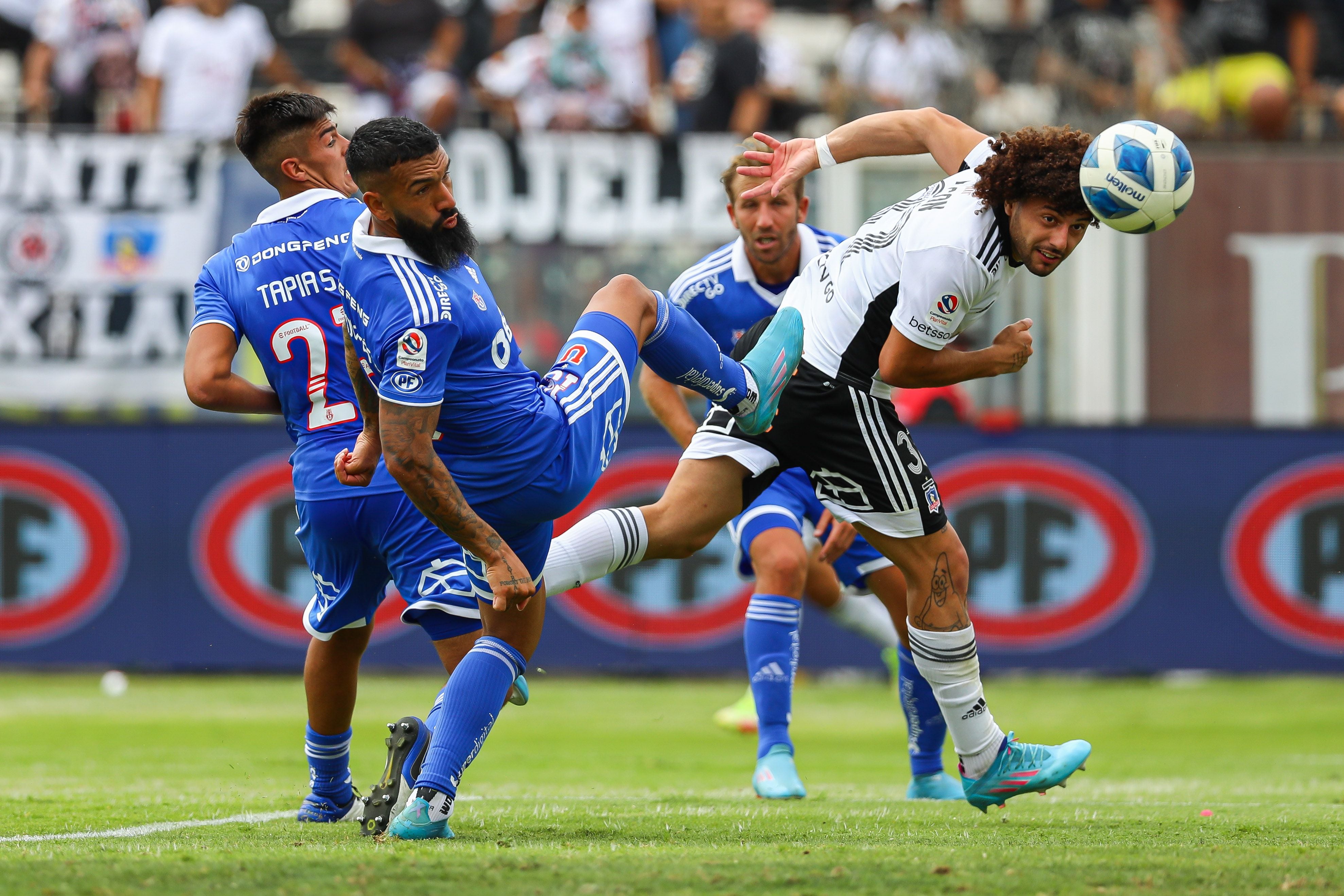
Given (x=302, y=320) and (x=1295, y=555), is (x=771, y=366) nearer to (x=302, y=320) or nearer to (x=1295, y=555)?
(x=302, y=320)

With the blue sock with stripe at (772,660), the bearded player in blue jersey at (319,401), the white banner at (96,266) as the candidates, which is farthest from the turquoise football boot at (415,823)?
the white banner at (96,266)

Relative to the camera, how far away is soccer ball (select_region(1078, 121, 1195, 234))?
197 inches

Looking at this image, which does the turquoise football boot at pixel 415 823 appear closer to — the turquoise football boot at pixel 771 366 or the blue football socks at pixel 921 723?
the turquoise football boot at pixel 771 366

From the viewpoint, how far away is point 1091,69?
1316 cm

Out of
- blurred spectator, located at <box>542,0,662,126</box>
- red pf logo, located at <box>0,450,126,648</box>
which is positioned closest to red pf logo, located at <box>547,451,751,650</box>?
blurred spectator, located at <box>542,0,662,126</box>

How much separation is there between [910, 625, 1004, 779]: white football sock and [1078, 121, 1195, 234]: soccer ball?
4.97ft

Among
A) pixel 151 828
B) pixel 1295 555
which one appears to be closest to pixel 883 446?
pixel 151 828

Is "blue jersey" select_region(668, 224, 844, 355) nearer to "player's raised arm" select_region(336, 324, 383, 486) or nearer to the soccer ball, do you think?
the soccer ball

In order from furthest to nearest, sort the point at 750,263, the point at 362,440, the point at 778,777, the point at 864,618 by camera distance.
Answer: the point at 864,618
the point at 750,263
the point at 778,777
the point at 362,440

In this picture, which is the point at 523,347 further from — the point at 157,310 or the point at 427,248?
the point at 427,248

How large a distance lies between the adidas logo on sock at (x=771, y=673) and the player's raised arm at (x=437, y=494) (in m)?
2.27

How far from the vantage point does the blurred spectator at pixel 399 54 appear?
13.7 m

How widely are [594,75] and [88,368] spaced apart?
4.76 m

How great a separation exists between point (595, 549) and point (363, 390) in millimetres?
1096
